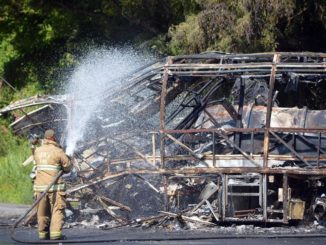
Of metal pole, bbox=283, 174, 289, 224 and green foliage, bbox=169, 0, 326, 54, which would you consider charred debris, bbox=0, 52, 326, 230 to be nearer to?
metal pole, bbox=283, 174, 289, 224

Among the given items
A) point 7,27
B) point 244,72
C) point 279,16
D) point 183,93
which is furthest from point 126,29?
point 244,72

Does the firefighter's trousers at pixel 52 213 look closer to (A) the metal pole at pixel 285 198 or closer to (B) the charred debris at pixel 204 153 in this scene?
(B) the charred debris at pixel 204 153

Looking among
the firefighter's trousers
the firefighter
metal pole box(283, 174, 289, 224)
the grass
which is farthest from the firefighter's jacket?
the grass

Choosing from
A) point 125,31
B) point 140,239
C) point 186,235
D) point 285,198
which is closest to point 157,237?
point 140,239

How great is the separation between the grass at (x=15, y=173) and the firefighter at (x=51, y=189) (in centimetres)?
720

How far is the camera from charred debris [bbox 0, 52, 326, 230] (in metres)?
17.2

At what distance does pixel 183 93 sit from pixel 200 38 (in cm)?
428

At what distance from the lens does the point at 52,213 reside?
A: 15.1 meters

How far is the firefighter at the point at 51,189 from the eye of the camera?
15.1 meters

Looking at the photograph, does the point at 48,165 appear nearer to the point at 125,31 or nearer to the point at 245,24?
the point at 245,24

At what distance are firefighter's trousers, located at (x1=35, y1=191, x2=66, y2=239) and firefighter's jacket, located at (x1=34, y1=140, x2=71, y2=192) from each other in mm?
125

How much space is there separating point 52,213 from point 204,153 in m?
3.60

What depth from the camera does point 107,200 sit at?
17.8 metres

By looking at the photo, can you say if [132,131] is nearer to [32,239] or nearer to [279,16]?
[32,239]
